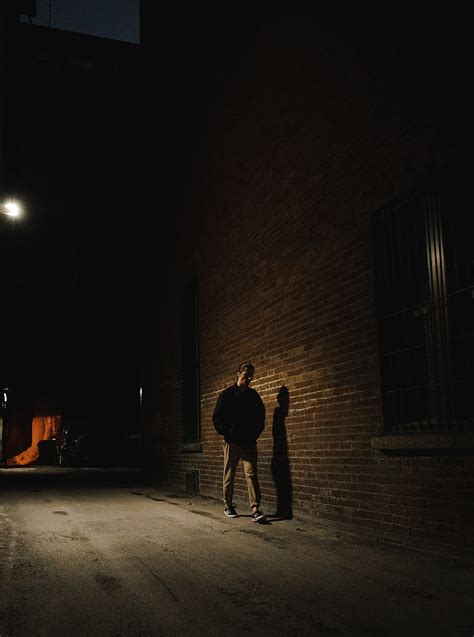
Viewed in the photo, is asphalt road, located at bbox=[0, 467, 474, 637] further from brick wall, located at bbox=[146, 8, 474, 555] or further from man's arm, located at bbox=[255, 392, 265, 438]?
man's arm, located at bbox=[255, 392, 265, 438]

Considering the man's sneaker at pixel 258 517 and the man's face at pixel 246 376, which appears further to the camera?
the man's face at pixel 246 376

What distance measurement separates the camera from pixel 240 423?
23.9ft

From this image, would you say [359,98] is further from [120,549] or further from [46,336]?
[46,336]

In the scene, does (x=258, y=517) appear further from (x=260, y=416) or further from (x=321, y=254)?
(x=321, y=254)

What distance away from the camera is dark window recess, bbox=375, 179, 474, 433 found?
4828mm

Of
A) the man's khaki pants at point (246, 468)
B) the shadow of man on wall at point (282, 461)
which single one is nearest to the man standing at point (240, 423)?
the man's khaki pants at point (246, 468)

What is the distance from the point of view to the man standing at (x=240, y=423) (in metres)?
7.25

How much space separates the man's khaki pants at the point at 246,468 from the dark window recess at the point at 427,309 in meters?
2.16

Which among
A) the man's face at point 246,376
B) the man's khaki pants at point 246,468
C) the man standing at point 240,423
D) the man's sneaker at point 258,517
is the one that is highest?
the man's face at point 246,376

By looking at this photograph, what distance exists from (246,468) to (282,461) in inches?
19.2

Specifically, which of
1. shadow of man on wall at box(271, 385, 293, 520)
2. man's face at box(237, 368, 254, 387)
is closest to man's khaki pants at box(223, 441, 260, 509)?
shadow of man on wall at box(271, 385, 293, 520)

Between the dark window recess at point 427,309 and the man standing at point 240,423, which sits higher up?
the dark window recess at point 427,309

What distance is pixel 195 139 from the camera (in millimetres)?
11398

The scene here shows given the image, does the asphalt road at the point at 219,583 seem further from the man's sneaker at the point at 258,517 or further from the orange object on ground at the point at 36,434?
the orange object on ground at the point at 36,434
